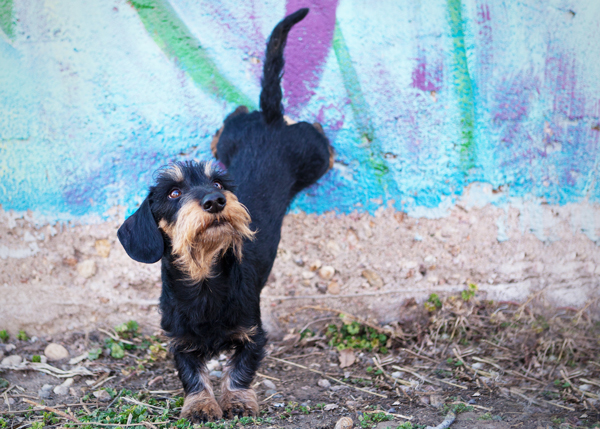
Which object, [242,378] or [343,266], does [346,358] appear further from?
[242,378]

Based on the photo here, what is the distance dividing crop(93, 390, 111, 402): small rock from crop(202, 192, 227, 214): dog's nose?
1442 mm

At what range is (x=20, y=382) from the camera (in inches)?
125

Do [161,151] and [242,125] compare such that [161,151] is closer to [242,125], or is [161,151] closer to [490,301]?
[242,125]

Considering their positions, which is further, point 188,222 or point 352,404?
point 352,404

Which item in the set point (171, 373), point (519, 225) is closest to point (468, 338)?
point (519, 225)

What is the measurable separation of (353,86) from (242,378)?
2.25 m

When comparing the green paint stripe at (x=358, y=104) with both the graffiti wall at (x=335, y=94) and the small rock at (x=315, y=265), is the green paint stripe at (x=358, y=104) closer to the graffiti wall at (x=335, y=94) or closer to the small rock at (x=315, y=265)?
the graffiti wall at (x=335, y=94)

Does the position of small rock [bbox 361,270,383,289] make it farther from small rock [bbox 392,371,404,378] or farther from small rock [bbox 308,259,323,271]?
small rock [bbox 392,371,404,378]

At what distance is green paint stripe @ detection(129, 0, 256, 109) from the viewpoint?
144 inches

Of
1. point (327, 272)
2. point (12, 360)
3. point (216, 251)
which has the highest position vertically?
point (216, 251)

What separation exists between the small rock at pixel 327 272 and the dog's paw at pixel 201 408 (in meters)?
1.44

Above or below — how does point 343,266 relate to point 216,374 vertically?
above

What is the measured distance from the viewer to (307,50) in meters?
3.77

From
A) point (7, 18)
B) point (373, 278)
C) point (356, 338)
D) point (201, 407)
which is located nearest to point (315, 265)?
point (373, 278)
